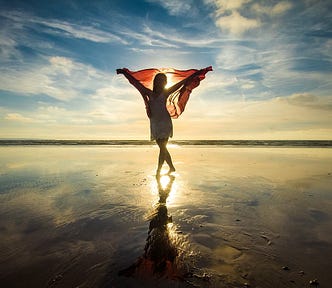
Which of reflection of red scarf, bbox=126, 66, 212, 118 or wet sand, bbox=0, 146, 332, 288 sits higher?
reflection of red scarf, bbox=126, 66, 212, 118

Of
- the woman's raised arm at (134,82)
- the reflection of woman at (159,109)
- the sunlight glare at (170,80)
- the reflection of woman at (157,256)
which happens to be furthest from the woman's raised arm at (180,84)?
the reflection of woman at (157,256)

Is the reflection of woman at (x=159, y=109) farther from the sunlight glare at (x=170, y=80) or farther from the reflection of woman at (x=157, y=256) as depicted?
the reflection of woman at (x=157, y=256)

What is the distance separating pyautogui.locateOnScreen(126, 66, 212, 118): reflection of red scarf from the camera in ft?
28.0

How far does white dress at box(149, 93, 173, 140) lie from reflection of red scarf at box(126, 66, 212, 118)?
750 millimetres

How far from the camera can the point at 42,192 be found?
227 inches

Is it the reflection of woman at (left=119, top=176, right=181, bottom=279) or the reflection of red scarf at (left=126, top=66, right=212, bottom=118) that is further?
the reflection of red scarf at (left=126, top=66, right=212, bottom=118)

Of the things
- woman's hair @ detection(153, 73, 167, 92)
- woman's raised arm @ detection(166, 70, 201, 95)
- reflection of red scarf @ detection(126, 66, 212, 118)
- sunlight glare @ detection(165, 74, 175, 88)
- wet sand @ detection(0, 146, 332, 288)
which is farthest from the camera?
sunlight glare @ detection(165, 74, 175, 88)

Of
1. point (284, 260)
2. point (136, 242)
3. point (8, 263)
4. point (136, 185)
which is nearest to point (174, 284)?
point (136, 242)

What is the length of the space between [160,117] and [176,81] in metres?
1.58

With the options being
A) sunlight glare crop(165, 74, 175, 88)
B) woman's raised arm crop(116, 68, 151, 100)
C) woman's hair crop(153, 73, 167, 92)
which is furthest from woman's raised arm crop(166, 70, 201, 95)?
woman's raised arm crop(116, 68, 151, 100)

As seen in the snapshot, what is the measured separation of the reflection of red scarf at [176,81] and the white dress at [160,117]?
75 cm

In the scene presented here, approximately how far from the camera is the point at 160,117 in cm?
787

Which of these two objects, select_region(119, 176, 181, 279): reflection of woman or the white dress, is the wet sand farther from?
the white dress

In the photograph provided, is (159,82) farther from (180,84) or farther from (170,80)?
(170,80)
